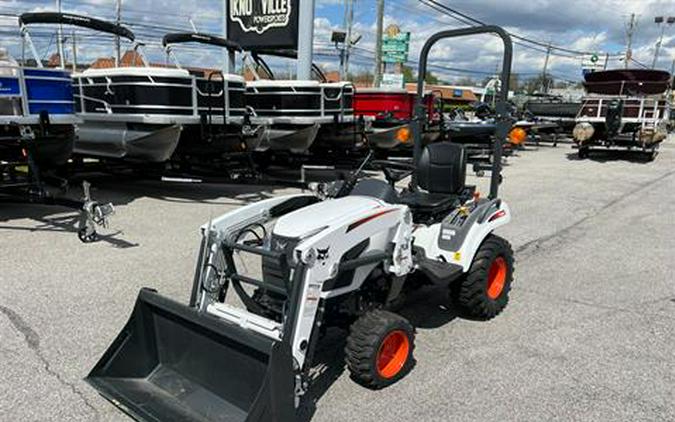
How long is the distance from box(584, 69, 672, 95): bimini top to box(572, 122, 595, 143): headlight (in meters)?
2.22

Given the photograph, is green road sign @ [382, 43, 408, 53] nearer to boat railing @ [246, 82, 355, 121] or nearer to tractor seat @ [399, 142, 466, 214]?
boat railing @ [246, 82, 355, 121]

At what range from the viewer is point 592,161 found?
1634 centimetres

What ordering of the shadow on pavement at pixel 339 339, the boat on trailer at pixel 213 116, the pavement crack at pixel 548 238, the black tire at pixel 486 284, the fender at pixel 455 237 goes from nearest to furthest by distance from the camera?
the shadow on pavement at pixel 339 339 < the fender at pixel 455 237 < the black tire at pixel 486 284 < the pavement crack at pixel 548 238 < the boat on trailer at pixel 213 116

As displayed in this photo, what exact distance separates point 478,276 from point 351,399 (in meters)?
1.32

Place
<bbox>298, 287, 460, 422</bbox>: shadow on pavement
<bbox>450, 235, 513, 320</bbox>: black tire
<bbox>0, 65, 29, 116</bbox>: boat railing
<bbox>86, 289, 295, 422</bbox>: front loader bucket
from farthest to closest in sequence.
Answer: <bbox>0, 65, 29, 116</bbox>: boat railing
<bbox>450, 235, 513, 320</bbox>: black tire
<bbox>298, 287, 460, 422</bbox>: shadow on pavement
<bbox>86, 289, 295, 422</bbox>: front loader bucket

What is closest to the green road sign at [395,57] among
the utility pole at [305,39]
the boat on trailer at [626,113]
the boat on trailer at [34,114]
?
the boat on trailer at [626,113]

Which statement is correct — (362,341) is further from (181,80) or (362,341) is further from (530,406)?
(181,80)

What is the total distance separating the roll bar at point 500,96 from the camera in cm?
388

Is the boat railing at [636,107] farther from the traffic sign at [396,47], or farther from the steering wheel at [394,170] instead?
the traffic sign at [396,47]

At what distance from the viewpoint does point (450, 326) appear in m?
3.89

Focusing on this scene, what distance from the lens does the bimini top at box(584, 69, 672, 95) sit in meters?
17.1

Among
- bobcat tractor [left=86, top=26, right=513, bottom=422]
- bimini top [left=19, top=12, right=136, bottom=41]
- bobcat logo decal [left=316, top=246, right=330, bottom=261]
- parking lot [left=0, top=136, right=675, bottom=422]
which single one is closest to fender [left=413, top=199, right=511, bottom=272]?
bobcat tractor [left=86, top=26, right=513, bottom=422]

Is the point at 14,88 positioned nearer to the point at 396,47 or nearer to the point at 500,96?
the point at 500,96

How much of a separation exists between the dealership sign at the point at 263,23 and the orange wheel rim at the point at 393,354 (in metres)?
10.2
